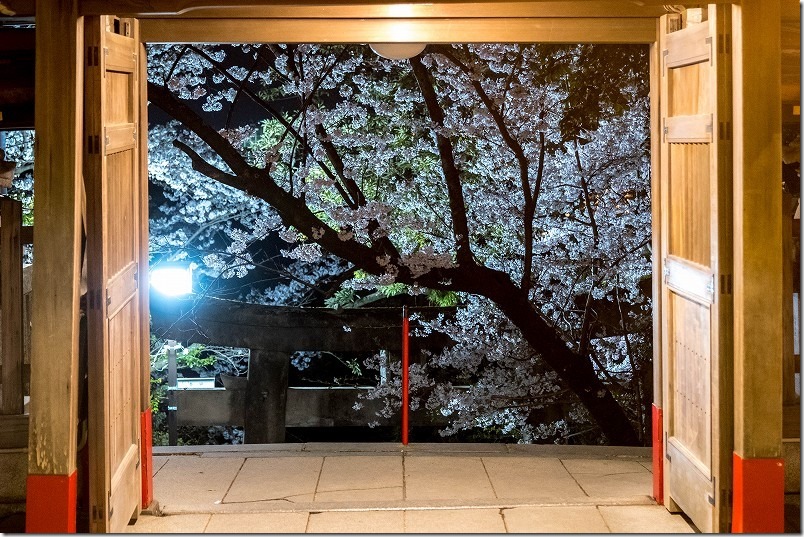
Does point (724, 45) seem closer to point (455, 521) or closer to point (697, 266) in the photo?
point (697, 266)

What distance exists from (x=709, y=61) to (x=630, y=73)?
628 cm

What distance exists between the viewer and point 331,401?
13289 millimetres

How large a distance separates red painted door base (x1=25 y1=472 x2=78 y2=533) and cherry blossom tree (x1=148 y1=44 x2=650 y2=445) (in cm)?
604

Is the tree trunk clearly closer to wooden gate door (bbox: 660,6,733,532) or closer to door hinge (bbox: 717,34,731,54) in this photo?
wooden gate door (bbox: 660,6,733,532)

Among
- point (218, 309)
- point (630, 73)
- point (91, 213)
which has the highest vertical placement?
point (630, 73)

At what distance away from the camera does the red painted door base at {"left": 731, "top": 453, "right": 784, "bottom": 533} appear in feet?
14.1

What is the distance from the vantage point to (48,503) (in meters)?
4.01

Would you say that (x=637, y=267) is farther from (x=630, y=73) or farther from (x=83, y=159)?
(x=83, y=159)

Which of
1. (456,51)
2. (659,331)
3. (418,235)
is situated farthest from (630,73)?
(659,331)

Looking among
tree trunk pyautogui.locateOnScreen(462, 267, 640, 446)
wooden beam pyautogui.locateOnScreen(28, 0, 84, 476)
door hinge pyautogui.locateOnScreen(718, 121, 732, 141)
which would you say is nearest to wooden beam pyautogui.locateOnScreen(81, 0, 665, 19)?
door hinge pyautogui.locateOnScreen(718, 121, 732, 141)

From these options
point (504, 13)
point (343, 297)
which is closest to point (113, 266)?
point (504, 13)

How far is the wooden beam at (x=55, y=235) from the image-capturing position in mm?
3992

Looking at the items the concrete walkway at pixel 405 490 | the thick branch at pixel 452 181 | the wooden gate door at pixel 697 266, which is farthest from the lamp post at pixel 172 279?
the wooden gate door at pixel 697 266

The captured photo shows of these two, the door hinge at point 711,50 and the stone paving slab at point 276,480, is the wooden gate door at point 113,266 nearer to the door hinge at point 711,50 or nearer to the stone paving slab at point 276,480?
the stone paving slab at point 276,480
